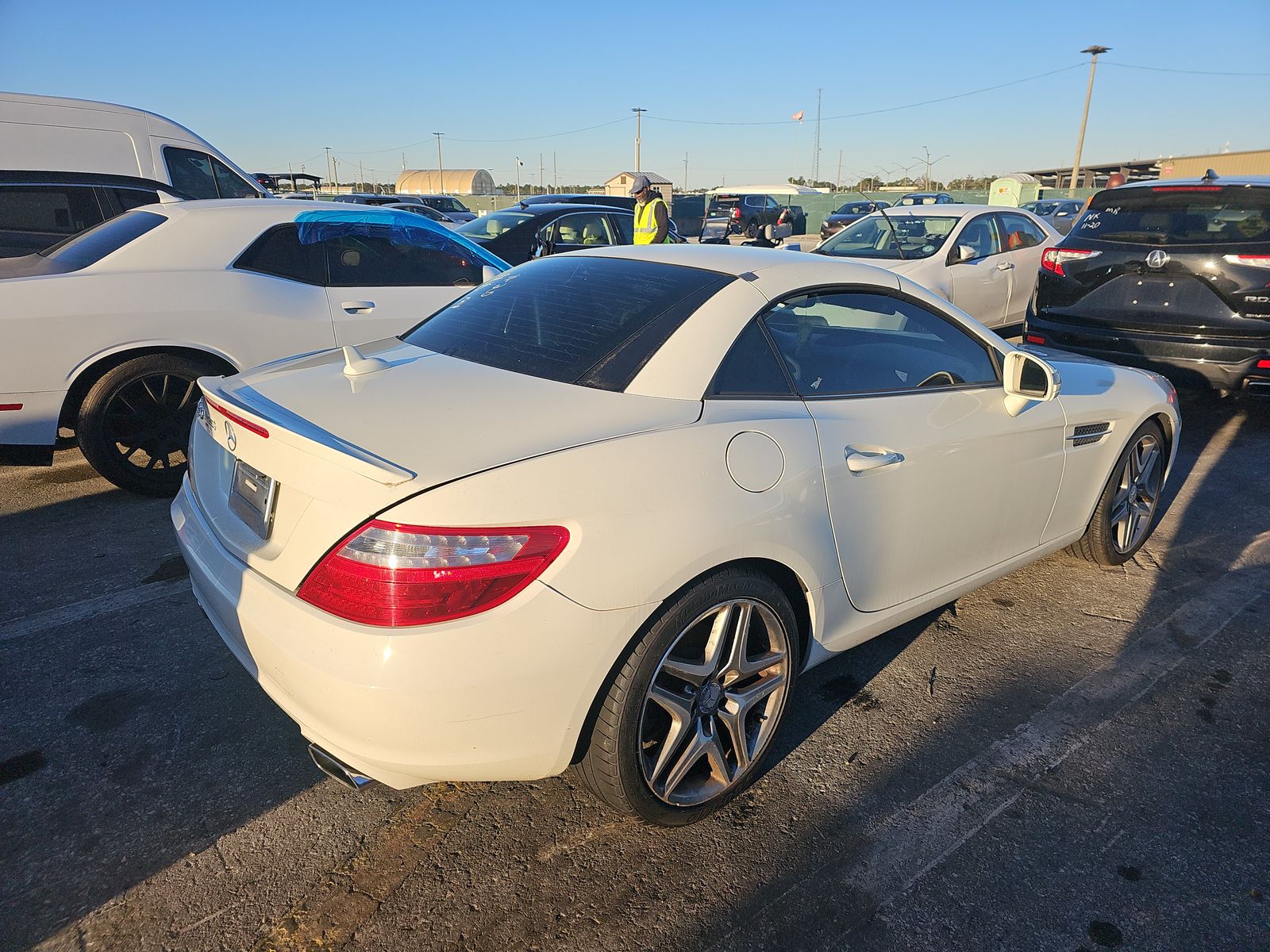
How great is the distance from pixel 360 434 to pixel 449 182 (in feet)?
212

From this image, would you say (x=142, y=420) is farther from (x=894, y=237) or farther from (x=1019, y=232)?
(x=1019, y=232)

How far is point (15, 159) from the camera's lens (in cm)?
711

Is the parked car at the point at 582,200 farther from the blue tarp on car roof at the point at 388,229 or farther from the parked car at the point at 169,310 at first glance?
the parked car at the point at 169,310

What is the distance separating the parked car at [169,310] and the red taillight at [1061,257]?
15.0 feet

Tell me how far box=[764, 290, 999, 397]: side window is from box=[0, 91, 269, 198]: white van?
690 cm

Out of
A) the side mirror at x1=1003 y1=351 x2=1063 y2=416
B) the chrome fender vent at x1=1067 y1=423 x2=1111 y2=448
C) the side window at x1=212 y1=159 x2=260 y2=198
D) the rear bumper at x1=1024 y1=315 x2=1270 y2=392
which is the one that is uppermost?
the side window at x1=212 y1=159 x2=260 y2=198

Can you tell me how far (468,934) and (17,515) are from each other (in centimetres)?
382

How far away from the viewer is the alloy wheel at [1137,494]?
12.8 feet

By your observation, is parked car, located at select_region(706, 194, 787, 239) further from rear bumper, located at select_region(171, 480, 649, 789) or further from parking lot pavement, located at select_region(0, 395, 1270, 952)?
rear bumper, located at select_region(171, 480, 649, 789)

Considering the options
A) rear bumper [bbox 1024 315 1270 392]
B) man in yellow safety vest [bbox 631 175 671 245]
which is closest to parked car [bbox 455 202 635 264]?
man in yellow safety vest [bbox 631 175 671 245]

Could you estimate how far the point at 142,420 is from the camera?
14.8 ft

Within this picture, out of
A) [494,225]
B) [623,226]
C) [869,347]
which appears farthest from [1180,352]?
[494,225]

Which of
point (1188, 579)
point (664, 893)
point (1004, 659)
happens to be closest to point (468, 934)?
point (664, 893)

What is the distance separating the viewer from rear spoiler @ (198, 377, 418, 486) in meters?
1.87
